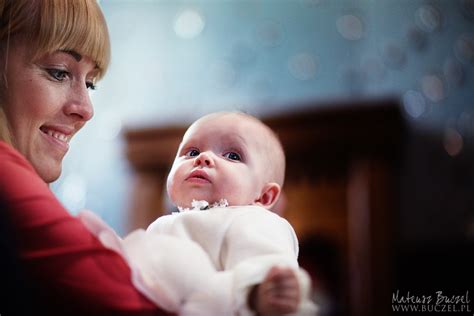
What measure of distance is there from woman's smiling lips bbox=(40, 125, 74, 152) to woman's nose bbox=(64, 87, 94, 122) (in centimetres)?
2

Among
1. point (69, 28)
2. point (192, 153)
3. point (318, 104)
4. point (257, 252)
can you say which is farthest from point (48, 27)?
point (318, 104)

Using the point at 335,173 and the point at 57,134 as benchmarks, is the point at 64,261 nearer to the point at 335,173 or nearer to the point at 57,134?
the point at 57,134

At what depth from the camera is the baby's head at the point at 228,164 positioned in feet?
2.20

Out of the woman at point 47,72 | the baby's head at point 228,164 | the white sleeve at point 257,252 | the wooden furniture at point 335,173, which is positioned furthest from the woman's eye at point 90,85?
the wooden furniture at point 335,173

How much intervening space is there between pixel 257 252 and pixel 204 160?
13cm

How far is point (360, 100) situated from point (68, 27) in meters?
1.09

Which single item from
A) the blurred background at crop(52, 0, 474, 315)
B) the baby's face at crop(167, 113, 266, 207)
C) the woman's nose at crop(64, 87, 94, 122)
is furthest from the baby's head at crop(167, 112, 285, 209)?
the blurred background at crop(52, 0, 474, 315)

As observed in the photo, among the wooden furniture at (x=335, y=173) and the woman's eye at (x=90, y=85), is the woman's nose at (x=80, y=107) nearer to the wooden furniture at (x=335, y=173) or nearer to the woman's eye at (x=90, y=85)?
the woman's eye at (x=90, y=85)

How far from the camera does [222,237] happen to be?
606 millimetres

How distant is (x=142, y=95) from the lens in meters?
1.86

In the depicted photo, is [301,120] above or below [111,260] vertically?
above

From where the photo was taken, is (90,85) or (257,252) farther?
(90,85)

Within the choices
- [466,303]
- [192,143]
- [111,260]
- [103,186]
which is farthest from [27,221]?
[103,186]

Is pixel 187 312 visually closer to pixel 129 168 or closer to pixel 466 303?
pixel 466 303
